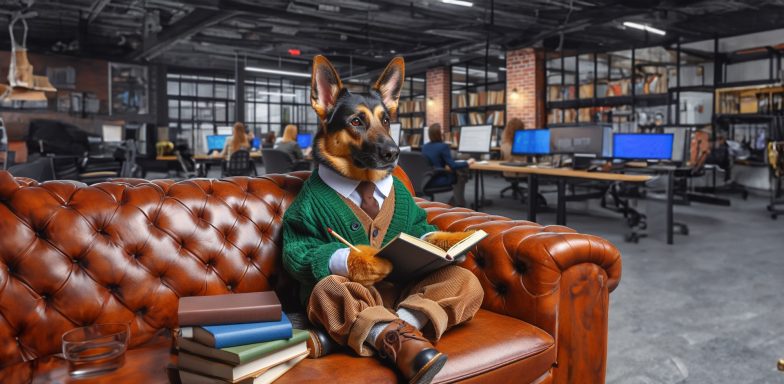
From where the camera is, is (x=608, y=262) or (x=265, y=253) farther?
(x=265, y=253)

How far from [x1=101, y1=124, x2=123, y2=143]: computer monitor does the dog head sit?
28.6 ft

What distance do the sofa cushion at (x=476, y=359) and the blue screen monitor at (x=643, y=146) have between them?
5037 millimetres

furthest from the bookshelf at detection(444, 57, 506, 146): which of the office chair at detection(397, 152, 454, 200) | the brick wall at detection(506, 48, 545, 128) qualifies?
the office chair at detection(397, 152, 454, 200)

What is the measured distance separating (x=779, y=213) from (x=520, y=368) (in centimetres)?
699

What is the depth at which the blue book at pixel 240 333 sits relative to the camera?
119 centimetres

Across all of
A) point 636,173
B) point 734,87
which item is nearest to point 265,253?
point 636,173

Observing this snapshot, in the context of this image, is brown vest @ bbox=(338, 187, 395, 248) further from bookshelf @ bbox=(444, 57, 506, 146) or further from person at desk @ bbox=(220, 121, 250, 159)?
bookshelf @ bbox=(444, 57, 506, 146)

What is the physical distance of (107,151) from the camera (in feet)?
29.6

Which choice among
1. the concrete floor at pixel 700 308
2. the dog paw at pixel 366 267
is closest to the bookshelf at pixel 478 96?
the concrete floor at pixel 700 308

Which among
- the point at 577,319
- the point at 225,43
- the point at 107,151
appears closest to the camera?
the point at 577,319

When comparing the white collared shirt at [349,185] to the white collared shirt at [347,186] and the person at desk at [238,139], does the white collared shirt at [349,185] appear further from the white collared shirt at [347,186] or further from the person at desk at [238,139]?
the person at desk at [238,139]

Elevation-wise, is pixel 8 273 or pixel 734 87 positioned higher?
pixel 734 87

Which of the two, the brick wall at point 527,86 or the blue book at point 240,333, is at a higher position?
the brick wall at point 527,86

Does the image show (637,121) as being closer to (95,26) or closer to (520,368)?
(520,368)
